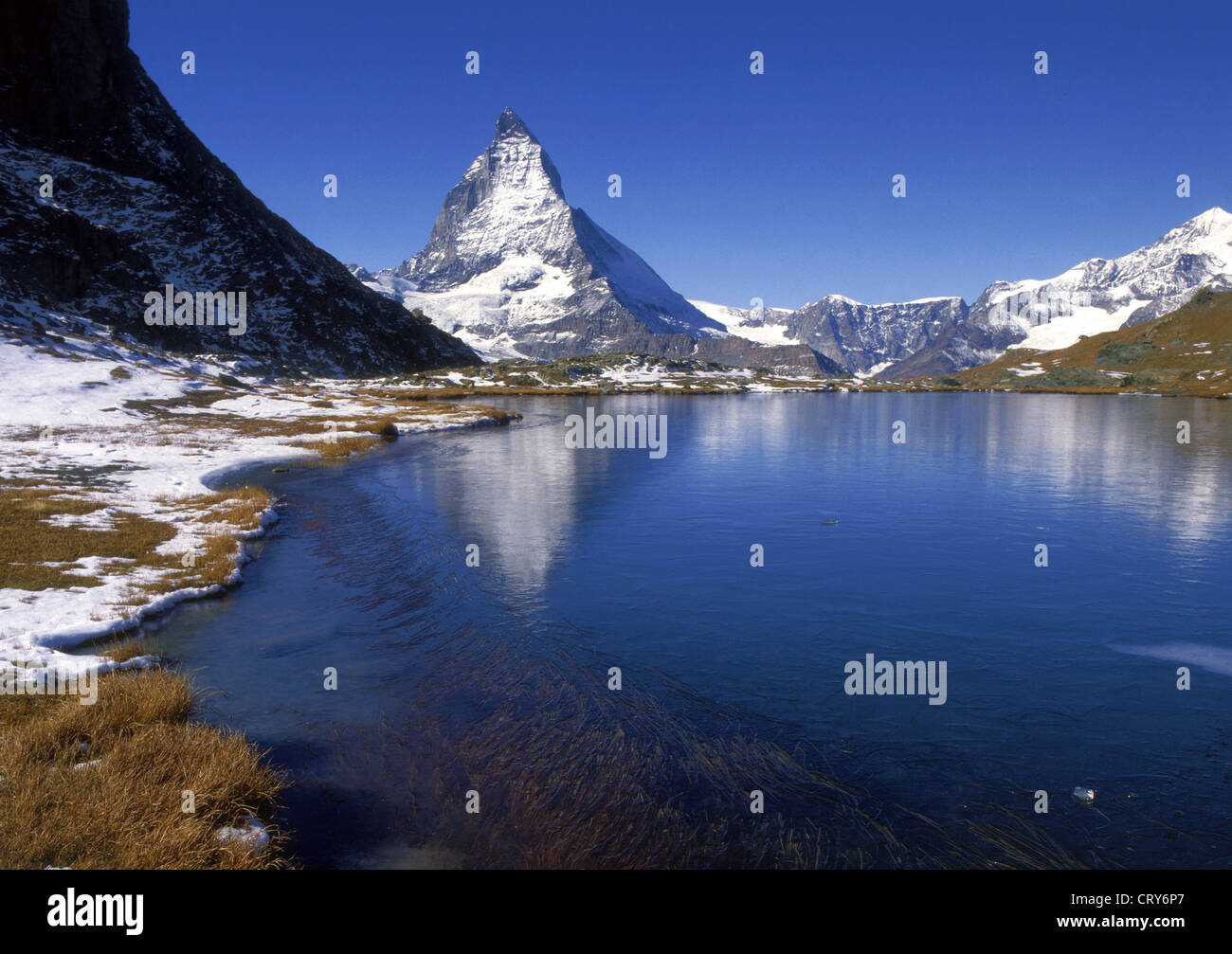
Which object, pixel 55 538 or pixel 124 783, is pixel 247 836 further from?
pixel 55 538

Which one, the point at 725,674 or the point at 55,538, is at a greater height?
the point at 55,538

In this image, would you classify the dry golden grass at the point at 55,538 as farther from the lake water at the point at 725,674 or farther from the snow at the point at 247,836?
the snow at the point at 247,836

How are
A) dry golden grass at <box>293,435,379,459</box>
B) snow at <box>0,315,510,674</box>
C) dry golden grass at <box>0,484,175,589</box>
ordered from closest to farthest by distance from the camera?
snow at <box>0,315,510,674</box>
dry golden grass at <box>0,484,175,589</box>
dry golden grass at <box>293,435,379,459</box>

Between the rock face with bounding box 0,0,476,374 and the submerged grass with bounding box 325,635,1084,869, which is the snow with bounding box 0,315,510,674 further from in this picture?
the rock face with bounding box 0,0,476,374

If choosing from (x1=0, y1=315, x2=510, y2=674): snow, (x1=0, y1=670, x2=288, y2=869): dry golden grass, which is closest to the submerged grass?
(x1=0, y1=670, x2=288, y2=869): dry golden grass

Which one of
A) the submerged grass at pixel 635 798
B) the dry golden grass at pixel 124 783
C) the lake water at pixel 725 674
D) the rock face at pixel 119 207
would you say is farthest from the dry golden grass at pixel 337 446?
the rock face at pixel 119 207

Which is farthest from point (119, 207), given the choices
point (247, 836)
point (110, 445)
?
point (247, 836)
